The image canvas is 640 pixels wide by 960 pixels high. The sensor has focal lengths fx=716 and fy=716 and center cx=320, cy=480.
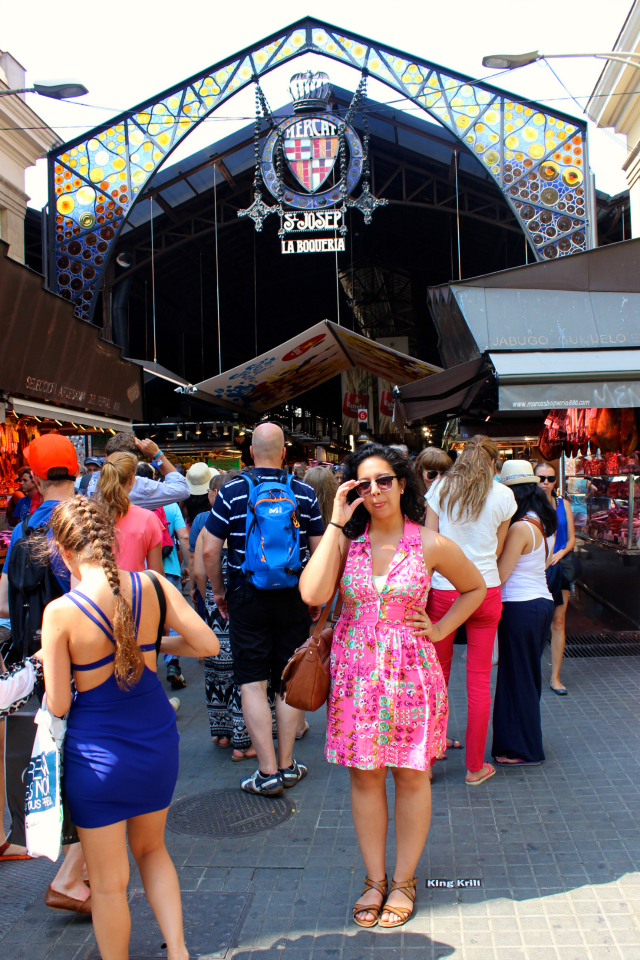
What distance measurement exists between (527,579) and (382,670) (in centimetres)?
193

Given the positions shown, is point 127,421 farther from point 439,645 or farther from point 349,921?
point 349,921

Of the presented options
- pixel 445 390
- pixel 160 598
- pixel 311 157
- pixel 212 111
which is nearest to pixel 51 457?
pixel 160 598

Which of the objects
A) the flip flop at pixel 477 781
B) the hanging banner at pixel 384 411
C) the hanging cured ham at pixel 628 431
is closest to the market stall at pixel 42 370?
the flip flop at pixel 477 781

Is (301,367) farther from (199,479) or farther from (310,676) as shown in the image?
(310,676)

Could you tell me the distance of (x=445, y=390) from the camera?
7910 mm

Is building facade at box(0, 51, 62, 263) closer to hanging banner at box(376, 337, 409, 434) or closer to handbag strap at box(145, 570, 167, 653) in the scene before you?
hanging banner at box(376, 337, 409, 434)

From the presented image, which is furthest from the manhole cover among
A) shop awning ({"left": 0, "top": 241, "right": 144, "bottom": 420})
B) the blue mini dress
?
shop awning ({"left": 0, "top": 241, "right": 144, "bottom": 420})

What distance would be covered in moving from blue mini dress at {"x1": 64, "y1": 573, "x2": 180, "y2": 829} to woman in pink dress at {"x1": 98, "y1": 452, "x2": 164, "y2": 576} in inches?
65.1

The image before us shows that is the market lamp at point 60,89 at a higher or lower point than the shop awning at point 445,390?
higher

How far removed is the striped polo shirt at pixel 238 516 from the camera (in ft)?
13.2

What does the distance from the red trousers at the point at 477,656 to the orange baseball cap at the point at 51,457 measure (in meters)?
2.13

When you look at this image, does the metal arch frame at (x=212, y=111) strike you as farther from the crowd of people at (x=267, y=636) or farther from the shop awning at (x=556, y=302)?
the crowd of people at (x=267, y=636)

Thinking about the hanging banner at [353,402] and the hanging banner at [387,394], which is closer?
the hanging banner at [387,394]

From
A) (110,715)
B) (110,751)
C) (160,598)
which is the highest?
(160,598)
